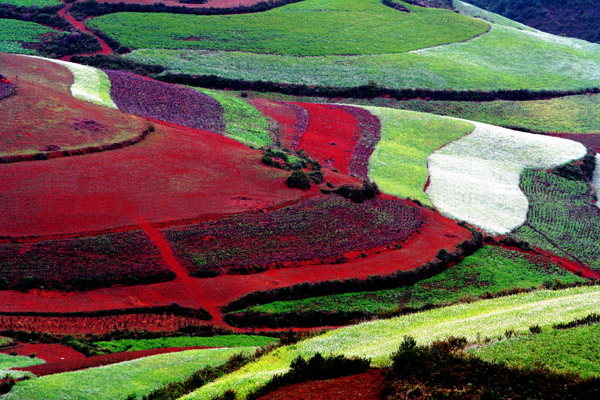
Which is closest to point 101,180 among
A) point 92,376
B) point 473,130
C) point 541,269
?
point 92,376

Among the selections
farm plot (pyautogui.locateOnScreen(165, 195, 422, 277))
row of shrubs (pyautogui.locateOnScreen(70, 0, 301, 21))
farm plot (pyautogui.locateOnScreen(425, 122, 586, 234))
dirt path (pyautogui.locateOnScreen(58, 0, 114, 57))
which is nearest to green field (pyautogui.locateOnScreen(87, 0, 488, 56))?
row of shrubs (pyautogui.locateOnScreen(70, 0, 301, 21))

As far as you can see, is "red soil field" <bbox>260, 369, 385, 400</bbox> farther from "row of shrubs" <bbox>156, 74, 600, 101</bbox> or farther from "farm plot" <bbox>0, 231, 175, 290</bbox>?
"row of shrubs" <bbox>156, 74, 600, 101</bbox>

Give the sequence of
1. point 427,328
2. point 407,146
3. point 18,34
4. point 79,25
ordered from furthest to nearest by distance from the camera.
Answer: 1. point 79,25
2. point 18,34
3. point 407,146
4. point 427,328

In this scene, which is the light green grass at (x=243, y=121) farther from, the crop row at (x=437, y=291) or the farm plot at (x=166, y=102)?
the crop row at (x=437, y=291)

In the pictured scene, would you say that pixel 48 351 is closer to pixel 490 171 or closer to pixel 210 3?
pixel 490 171

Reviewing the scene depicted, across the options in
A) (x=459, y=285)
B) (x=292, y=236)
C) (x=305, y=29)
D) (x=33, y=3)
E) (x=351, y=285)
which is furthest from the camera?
(x=305, y=29)

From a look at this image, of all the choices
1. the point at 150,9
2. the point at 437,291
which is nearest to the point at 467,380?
the point at 437,291

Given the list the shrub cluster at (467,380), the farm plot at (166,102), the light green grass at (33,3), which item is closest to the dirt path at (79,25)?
the light green grass at (33,3)
